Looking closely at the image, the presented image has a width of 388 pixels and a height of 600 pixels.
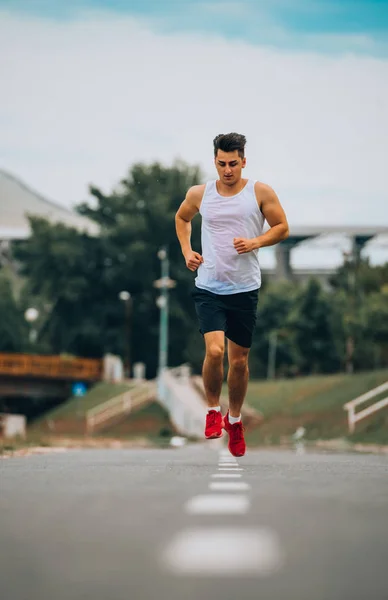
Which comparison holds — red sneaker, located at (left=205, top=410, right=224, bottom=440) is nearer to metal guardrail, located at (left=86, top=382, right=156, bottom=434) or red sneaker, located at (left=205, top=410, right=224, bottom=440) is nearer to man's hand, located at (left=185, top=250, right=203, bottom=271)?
man's hand, located at (left=185, top=250, right=203, bottom=271)

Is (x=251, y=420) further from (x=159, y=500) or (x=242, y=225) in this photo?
(x=159, y=500)

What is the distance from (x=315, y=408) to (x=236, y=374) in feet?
113

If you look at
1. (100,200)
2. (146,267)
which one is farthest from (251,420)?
(100,200)

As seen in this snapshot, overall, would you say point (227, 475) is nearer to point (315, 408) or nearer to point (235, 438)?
point (235, 438)

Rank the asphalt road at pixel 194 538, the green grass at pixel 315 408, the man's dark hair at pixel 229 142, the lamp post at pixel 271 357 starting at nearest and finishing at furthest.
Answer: the asphalt road at pixel 194 538, the man's dark hair at pixel 229 142, the green grass at pixel 315 408, the lamp post at pixel 271 357

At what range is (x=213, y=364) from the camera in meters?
11.2

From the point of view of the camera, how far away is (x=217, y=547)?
480cm

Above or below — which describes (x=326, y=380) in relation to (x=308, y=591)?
above

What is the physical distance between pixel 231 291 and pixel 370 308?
69.0m

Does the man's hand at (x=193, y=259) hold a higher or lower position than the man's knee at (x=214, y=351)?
higher

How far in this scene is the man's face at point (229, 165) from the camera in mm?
10555

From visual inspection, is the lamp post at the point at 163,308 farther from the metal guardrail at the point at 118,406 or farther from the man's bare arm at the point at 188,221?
the man's bare arm at the point at 188,221

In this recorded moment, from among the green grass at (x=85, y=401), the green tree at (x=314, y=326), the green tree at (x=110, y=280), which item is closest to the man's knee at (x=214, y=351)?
the green grass at (x=85, y=401)

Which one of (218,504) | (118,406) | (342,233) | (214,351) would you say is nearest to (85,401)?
(118,406)
